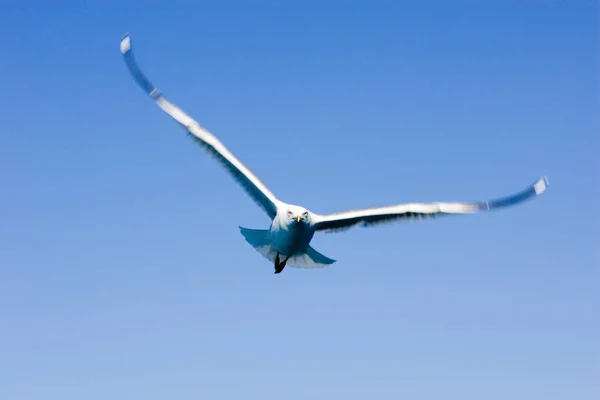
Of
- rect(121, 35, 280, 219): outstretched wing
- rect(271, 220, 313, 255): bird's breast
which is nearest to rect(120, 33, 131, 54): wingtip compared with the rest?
rect(121, 35, 280, 219): outstretched wing

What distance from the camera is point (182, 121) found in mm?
30344

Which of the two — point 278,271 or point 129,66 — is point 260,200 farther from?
point 129,66

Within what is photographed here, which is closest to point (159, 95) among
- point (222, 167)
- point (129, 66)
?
point (129, 66)

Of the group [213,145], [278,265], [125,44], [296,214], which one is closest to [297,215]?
[296,214]

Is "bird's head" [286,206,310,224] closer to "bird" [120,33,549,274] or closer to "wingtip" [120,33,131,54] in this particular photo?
"bird" [120,33,549,274]

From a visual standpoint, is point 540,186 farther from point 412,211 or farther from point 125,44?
point 125,44

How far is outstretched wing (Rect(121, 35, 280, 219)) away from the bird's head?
4.62 ft

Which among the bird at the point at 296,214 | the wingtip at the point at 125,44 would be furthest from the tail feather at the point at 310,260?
the wingtip at the point at 125,44

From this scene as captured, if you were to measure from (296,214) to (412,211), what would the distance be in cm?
422

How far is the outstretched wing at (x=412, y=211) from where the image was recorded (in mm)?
27250

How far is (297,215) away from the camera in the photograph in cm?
2655

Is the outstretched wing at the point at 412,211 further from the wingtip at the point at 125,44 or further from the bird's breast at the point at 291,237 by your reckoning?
the wingtip at the point at 125,44

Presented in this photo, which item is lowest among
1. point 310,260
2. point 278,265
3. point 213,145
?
point 278,265

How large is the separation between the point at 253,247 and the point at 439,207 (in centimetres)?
726
